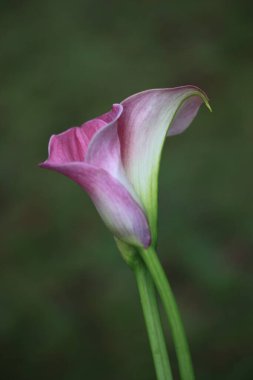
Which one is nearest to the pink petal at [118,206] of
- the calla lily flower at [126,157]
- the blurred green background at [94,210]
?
the calla lily flower at [126,157]

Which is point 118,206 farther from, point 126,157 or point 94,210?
point 94,210

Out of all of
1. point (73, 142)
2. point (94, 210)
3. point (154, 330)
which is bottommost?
point (94, 210)

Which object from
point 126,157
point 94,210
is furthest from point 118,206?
point 94,210

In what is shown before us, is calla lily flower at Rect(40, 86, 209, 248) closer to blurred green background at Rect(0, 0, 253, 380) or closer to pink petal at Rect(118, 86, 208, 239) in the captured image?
pink petal at Rect(118, 86, 208, 239)

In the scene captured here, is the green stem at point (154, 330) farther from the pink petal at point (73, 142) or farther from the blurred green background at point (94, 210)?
the blurred green background at point (94, 210)

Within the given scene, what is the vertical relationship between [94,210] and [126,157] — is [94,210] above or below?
below

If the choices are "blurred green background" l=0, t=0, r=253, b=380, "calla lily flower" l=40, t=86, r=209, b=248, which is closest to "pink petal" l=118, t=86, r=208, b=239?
"calla lily flower" l=40, t=86, r=209, b=248

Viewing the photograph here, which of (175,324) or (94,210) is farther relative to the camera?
(94,210)
